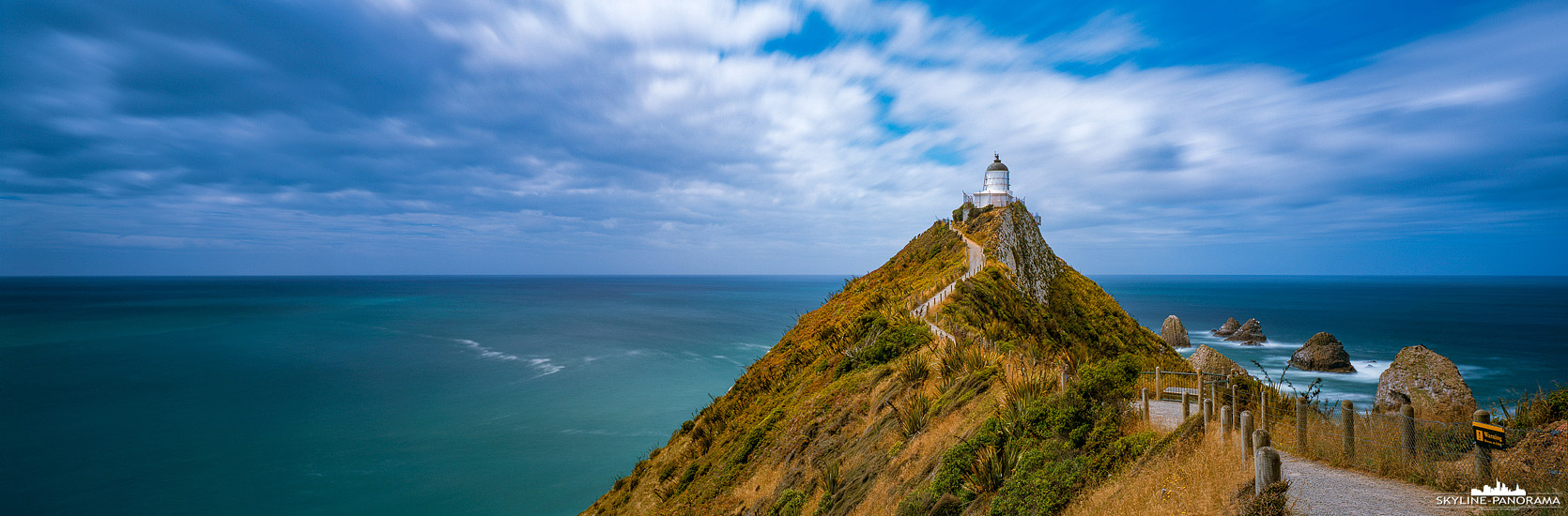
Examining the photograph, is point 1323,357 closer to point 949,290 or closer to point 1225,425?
point 949,290

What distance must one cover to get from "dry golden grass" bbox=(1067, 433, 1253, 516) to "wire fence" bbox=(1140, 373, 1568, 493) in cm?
39

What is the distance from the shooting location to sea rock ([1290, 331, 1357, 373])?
50.1 meters

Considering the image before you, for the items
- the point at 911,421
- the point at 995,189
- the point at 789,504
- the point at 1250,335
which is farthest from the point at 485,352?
the point at 1250,335

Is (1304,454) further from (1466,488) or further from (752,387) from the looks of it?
(752,387)

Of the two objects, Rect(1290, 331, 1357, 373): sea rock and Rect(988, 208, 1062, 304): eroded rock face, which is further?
Rect(1290, 331, 1357, 373): sea rock

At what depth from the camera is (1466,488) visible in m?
6.57

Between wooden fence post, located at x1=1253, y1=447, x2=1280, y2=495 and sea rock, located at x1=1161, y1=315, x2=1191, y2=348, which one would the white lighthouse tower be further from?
wooden fence post, located at x1=1253, y1=447, x2=1280, y2=495

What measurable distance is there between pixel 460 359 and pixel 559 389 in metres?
21.8

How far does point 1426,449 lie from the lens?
7.10m

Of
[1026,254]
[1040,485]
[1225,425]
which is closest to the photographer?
[1225,425]

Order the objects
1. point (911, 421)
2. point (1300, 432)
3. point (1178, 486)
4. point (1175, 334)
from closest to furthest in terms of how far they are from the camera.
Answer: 1. point (1178, 486)
2. point (1300, 432)
3. point (911, 421)
4. point (1175, 334)

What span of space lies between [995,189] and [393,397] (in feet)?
181

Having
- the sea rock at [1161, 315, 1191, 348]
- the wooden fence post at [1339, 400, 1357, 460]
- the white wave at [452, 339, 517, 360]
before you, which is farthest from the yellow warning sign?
the white wave at [452, 339, 517, 360]

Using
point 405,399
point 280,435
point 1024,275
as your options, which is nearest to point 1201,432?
point 1024,275
